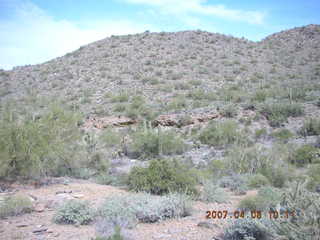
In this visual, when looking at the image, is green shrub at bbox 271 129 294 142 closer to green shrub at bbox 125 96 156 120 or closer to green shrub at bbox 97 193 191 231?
green shrub at bbox 125 96 156 120

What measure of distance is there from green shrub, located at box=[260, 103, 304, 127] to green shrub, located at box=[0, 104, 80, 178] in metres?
11.4

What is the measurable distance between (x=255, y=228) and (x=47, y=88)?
30645mm

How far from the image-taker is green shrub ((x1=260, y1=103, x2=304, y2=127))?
1877 centimetres

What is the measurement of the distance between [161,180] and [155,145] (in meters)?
6.36

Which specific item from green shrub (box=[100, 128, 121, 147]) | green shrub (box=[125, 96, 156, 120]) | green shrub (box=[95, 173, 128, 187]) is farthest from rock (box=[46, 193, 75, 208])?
green shrub (box=[125, 96, 156, 120])

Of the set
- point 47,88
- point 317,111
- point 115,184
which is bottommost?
point 115,184

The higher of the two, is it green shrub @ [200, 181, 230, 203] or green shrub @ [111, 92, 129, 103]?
green shrub @ [111, 92, 129, 103]

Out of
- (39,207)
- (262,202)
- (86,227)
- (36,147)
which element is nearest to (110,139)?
(36,147)

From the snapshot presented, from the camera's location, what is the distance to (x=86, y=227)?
6574 mm

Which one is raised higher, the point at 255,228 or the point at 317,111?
the point at 317,111

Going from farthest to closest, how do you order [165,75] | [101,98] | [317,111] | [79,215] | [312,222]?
[165,75]
[101,98]
[317,111]
[79,215]
[312,222]

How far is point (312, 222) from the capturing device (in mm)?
4953

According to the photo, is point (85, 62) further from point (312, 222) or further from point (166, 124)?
point (312, 222)

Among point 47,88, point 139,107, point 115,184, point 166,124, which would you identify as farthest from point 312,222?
point 47,88
